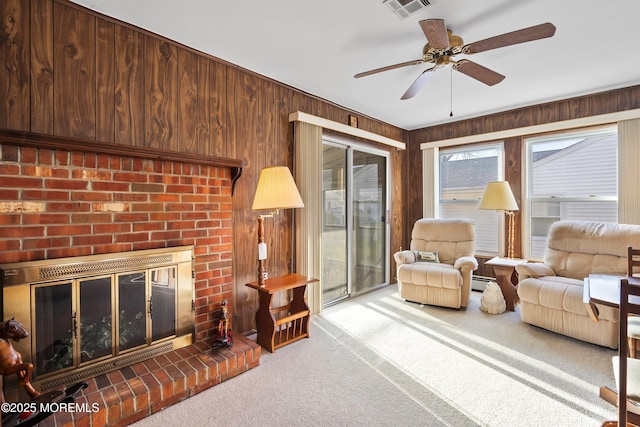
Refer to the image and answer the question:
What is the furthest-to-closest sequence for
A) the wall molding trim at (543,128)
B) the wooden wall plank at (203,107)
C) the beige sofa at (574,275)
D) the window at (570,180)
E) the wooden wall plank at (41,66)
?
the window at (570,180)
the wall molding trim at (543,128)
the beige sofa at (574,275)
the wooden wall plank at (203,107)
the wooden wall plank at (41,66)

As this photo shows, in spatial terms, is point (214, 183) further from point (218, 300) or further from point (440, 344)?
point (440, 344)

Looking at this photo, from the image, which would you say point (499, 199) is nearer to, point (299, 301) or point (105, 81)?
point (299, 301)

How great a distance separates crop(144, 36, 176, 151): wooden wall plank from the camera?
2.22 metres

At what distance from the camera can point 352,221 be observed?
13.3ft

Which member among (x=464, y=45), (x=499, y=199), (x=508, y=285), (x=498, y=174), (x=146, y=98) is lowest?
(x=508, y=285)

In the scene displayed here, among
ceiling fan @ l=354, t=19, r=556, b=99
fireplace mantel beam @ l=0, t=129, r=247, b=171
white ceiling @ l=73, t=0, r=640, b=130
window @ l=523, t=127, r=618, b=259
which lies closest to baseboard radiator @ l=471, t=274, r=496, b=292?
window @ l=523, t=127, r=618, b=259

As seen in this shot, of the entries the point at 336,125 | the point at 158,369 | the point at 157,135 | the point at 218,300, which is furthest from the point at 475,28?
the point at 158,369

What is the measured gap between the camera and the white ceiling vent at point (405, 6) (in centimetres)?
186

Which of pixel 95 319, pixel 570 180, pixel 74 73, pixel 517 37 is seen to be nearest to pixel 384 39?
pixel 517 37

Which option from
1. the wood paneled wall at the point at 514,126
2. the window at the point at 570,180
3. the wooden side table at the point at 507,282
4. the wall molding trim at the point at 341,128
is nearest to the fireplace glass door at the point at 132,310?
the wall molding trim at the point at 341,128

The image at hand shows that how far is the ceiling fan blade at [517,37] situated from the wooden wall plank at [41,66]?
8.56 feet

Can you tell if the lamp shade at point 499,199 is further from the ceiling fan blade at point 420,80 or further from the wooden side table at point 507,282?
the ceiling fan blade at point 420,80

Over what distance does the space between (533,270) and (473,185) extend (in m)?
1.78

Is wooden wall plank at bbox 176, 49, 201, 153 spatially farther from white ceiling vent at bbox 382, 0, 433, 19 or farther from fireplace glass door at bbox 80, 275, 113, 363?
white ceiling vent at bbox 382, 0, 433, 19
